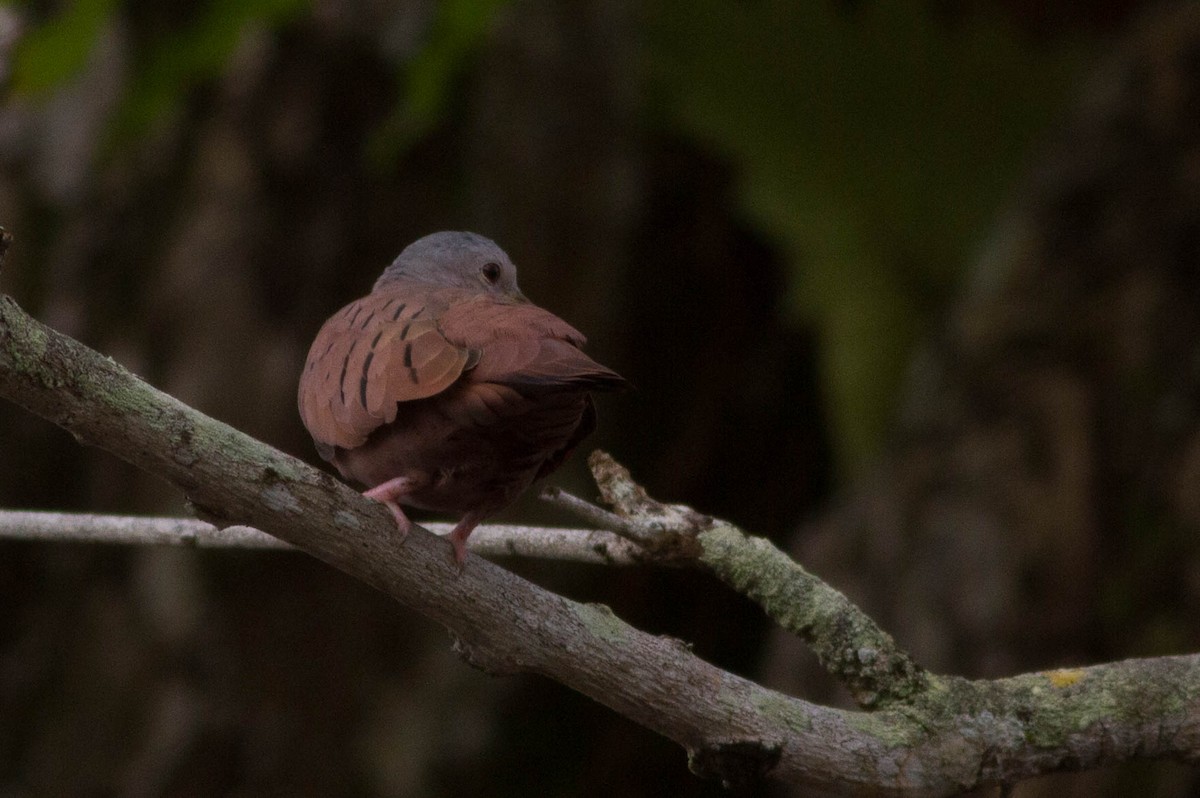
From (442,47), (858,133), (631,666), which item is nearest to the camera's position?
(631,666)

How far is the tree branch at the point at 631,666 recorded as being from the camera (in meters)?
1.60

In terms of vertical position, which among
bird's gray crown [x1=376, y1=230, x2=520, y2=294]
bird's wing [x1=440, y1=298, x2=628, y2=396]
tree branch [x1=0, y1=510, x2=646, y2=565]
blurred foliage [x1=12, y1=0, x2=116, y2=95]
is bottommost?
tree branch [x1=0, y1=510, x2=646, y2=565]

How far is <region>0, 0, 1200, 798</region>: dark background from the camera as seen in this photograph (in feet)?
16.0

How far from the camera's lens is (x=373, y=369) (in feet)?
6.61

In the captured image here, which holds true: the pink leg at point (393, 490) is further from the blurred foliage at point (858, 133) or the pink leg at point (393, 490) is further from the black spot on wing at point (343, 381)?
the blurred foliage at point (858, 133)

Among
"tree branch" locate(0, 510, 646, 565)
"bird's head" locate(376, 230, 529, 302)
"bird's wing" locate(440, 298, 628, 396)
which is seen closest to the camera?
"bird's wing" locate(440, 298, 628, 396)

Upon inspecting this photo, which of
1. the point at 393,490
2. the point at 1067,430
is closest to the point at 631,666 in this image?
the point at 393,490

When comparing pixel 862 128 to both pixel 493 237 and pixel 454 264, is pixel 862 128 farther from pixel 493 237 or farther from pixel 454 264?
pixel 454 264

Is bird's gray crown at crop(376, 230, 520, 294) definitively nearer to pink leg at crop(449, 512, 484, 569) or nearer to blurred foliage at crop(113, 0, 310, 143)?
pink leg at crop(449, 512, 484, 569)

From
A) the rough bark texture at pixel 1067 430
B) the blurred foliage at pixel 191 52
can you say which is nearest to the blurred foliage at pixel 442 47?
the blurred foliage at pixel 191 52

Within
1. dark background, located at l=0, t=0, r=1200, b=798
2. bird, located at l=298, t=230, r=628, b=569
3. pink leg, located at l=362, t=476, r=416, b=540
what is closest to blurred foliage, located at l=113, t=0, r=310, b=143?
dark background, located at l=0, t=0, r=1200, b=798

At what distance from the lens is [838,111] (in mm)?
5785

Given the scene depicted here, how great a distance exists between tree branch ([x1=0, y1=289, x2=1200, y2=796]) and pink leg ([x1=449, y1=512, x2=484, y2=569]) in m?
0.02

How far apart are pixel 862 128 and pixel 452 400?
4178 mm
